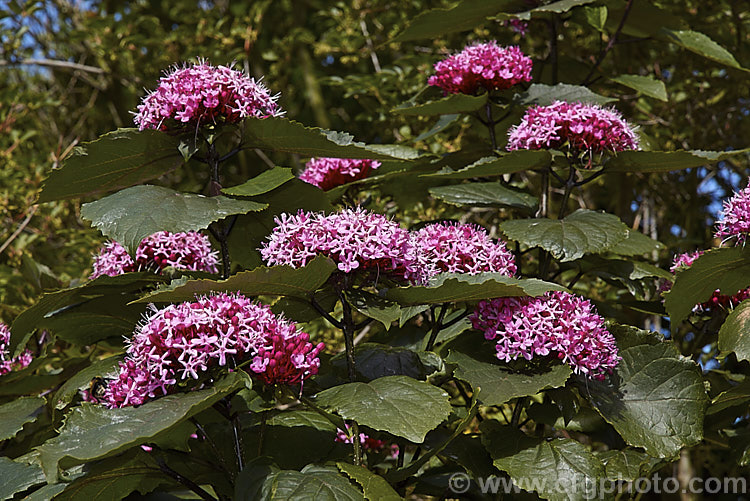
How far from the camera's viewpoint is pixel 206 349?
1.48m

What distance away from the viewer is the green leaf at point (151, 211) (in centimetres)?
160

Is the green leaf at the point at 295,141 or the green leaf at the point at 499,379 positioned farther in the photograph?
the green leaf at the point at 295,141

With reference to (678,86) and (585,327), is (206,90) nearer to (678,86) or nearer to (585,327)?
(585,327)

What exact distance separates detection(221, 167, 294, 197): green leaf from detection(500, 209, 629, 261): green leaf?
58 centimetres

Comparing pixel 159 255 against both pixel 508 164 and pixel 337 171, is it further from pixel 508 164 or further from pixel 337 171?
pixel 508 164

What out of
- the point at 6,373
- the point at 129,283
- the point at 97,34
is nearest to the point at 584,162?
the point at 129,283

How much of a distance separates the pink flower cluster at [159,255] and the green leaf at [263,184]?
30cm

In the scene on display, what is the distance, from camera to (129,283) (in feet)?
6.22

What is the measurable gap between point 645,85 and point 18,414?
218 centimetres

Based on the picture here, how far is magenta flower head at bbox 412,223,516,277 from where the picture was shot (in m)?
1.82

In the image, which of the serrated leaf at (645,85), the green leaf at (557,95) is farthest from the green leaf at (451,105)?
the serrated leaf at (645,85)

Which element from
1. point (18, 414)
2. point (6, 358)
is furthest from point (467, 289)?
point (6, 358)

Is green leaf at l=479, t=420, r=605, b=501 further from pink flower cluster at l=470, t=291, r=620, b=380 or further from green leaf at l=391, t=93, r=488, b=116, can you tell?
green leaf at l=391, t=93, r=488, b=116

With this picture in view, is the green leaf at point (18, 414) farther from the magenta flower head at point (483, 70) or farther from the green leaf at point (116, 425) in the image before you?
the magenta flower head at point (483, 70)
